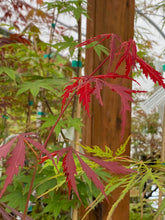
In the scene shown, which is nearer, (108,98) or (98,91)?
(98,91)

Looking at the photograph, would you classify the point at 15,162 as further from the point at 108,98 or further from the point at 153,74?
the point at 108,98

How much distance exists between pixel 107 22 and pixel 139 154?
2062 millimetres

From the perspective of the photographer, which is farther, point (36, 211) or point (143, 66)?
point (36, 211)

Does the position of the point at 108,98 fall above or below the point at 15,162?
above

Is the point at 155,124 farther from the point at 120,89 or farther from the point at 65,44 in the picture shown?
the point at 120,89

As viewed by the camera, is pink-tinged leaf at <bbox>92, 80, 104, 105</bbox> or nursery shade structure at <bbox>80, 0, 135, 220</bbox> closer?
pink-tinged leaf at <bbox>92, 80, 104, 105</bbox>

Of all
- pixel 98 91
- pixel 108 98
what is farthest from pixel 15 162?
pixel 108 98

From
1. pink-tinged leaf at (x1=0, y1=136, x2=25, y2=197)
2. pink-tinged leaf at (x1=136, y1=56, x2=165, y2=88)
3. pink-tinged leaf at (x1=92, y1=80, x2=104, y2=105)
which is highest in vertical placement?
pink-tinged leaf at (x1=136, y1=56, x2=165, y2=88)

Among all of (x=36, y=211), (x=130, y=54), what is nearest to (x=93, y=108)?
(x=130, y=54)

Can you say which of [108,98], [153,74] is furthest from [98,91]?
[108,98]

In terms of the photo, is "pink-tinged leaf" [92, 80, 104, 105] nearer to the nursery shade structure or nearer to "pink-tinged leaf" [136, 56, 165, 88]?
"pink-tinged leaf" [136, 56, 165, 88]

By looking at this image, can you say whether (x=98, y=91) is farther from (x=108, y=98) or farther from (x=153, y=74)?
(x=108, y=98)

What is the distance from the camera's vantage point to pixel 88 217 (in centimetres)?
85

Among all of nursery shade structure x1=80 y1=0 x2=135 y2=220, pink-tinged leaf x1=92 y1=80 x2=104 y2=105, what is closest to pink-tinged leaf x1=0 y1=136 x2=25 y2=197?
pink-tinged leaf x1=92 y1=80 x2=104 y2=105
